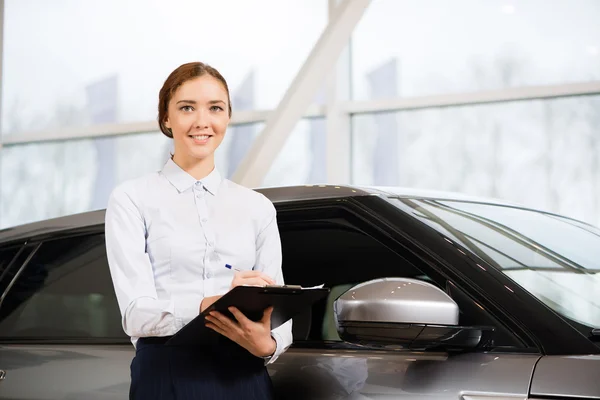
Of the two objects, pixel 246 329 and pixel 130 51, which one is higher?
pixel 130 51

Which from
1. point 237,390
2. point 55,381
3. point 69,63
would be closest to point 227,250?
point 237,390

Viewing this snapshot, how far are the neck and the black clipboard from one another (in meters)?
0.37

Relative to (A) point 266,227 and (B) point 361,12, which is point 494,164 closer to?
(B) point 361,12

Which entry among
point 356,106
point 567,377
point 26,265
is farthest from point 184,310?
point 356,106

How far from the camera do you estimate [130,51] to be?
1030cm

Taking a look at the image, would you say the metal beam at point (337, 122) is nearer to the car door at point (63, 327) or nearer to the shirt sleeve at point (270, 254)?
the car door at point (63, 327)

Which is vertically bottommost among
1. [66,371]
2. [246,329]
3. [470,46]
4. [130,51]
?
[66,371]

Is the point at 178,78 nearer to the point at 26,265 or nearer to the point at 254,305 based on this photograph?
the point at 254,305

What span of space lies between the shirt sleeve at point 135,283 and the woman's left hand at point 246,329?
0.29 feet

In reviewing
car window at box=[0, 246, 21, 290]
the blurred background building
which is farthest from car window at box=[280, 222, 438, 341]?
the blurred background building

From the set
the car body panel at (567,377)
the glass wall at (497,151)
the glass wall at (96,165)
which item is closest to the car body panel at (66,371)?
the car body panel at (567,377)

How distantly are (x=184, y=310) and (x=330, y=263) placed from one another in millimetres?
666

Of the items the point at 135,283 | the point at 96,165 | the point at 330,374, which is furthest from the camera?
Result: the point at 96,165

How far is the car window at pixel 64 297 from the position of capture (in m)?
2.87
